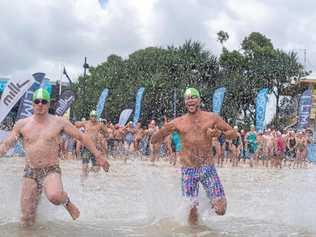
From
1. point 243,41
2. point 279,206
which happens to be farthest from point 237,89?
point 279,206

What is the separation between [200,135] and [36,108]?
168cm

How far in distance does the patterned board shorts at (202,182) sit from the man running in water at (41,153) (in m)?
0.90

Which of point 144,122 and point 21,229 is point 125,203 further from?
point 144,122

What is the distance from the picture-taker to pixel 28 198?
5.64 metres

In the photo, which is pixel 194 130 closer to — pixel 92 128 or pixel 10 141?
pixel 10 141

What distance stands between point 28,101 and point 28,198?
11.2 metres

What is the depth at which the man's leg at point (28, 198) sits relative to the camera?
5641 millimetres

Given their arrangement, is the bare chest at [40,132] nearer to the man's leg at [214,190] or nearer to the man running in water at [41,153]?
the man running in water at [41,153]

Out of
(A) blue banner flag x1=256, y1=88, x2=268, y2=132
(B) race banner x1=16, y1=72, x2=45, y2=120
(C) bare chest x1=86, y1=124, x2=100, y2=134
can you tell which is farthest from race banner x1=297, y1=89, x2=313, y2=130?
(C) bare chest x1=86, y1=124, x2=100, y2=134

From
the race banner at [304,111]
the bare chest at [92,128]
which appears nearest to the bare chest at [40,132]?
the bare chest at [92,128]

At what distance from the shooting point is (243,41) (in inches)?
1737

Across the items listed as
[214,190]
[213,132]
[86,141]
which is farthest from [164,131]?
[86,141]

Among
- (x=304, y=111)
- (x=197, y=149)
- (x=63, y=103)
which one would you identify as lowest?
(x=197, y=149)

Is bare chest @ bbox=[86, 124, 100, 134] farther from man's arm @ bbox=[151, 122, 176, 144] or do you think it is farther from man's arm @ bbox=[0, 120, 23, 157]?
man's arm @ bbox=[0, 120, 23, 157]
